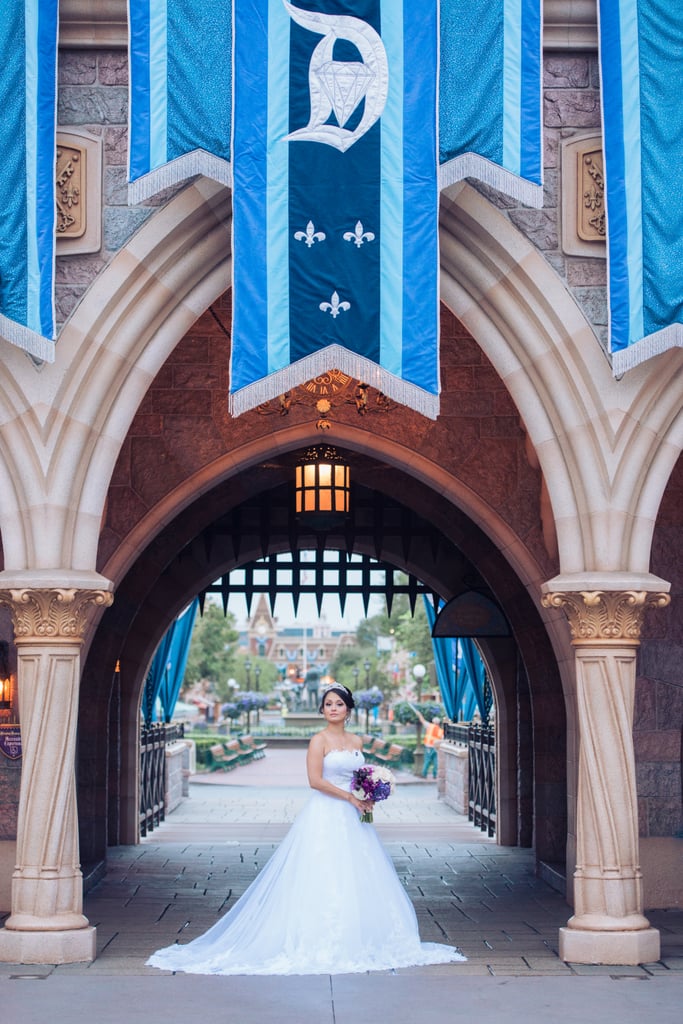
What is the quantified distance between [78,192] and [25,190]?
42 cm

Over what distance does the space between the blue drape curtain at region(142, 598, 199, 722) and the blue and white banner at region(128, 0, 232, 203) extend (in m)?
11.7

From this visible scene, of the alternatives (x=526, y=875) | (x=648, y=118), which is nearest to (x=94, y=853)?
(x=526, y=875)

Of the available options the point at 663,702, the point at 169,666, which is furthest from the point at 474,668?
the point at 663,702

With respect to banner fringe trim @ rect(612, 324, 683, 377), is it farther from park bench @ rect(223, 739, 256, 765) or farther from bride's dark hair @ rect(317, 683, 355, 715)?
park bench @ rect(223, 739, 256, 765)

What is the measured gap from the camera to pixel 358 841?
28.4 feet

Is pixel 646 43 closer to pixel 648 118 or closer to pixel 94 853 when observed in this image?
pixel 648 118

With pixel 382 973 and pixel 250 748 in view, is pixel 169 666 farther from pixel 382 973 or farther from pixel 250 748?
pixel 250 748

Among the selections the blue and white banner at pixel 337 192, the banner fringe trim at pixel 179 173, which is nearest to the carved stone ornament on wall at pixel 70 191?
the banner fringe trim at pixel 179 173

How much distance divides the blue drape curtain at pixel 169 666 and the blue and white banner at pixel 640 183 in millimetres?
12027

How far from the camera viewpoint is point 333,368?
862 centimetres

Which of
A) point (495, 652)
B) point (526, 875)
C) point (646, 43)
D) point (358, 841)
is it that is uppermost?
point (646, 43)

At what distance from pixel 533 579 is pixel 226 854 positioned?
5242 mm

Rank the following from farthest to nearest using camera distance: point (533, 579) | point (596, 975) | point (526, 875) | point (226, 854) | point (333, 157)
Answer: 1. point (226, 854)
2. point (526, 875)
3. point (533, 579)
4. point (333, 157)
5. point (596, 975)

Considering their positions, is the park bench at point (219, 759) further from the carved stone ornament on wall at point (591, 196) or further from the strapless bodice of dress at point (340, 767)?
the carved stone ornament on wall at point (591, 196)
